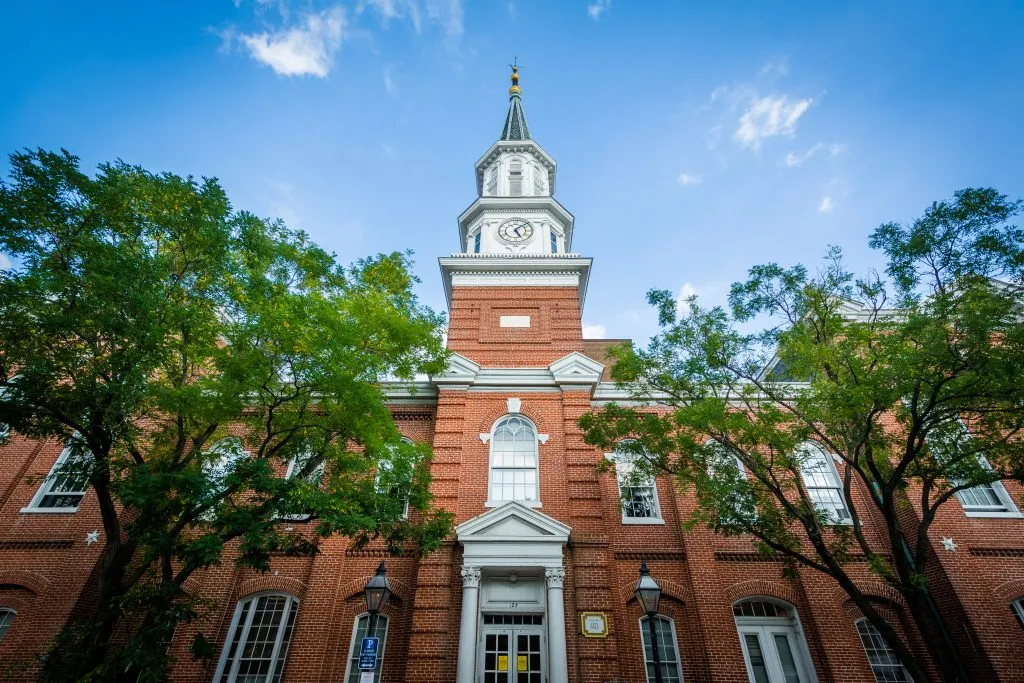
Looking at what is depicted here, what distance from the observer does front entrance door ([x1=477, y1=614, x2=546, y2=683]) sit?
11.8 m

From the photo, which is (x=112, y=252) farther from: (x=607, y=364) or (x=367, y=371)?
(x=607, y=364)

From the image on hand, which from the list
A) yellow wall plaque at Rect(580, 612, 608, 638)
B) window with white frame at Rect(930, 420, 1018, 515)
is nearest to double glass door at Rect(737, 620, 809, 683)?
yellow wall plaque at Rect(580, 612, 608, 638)

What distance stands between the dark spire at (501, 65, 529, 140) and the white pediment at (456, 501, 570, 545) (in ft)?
61.6

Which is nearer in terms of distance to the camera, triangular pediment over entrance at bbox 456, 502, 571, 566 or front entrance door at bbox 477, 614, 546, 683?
front entrance door at bbox 477, 614, 546, 683

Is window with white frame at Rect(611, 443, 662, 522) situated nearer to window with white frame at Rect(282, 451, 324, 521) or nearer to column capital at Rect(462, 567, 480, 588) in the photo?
column capital at Rect(462, 567, 480, 588)

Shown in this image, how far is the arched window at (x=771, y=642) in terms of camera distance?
1231cm

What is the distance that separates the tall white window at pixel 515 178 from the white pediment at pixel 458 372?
9.40 meters

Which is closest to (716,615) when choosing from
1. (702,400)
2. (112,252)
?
(702,400)

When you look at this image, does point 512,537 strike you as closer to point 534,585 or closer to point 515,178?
point 534,585

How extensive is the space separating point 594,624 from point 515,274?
37.5 feet

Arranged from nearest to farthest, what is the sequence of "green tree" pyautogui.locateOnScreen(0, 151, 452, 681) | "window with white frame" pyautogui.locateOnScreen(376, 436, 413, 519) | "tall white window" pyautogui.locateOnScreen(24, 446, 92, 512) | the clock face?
"green tree" pyautogui.locateOnScreen(0, 151, 452, 681)
"window with white frame" pyautogui.locateOnScreen(376, 436, 413, 519)
"tall white window" pyautogui.locateOnScreen(24, 446, 92, 512)
the clock face

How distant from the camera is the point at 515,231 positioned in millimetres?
20375

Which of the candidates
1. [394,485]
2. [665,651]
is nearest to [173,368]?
[394,485]

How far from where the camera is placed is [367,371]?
10.5 meters
